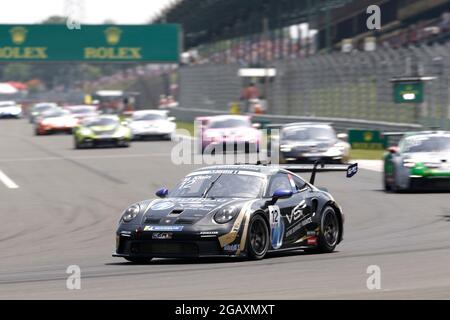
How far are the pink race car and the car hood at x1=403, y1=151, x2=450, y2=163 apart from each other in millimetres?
15136

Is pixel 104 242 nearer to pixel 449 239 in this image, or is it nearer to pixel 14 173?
pixel 449 239

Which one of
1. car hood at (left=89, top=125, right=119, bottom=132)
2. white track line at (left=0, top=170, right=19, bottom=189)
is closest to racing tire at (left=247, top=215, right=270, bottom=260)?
white track line at (left=0, top=170, right=19, bottom=189)

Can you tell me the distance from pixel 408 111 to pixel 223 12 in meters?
31.2

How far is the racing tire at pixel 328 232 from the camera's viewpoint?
1433cm

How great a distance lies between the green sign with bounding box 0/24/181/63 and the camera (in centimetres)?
8525

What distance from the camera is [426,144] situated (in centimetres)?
2459

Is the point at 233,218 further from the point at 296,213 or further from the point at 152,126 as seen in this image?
the point at 152,126

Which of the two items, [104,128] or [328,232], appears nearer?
[328,232]

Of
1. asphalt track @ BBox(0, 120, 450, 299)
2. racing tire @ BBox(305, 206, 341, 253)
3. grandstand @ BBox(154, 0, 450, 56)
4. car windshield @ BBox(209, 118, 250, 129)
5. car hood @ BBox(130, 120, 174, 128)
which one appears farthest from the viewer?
grandstand @ BBox(154, 0, 450, 56)

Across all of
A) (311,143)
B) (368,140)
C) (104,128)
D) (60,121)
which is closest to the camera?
(311,143)

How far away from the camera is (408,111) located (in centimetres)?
4225

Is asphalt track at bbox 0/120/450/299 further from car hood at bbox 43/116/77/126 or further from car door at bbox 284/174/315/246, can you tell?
car hood at bbox 43/116/77/126

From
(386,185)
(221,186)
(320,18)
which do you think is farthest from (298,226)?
(320,18)

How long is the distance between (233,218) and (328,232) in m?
1.98
